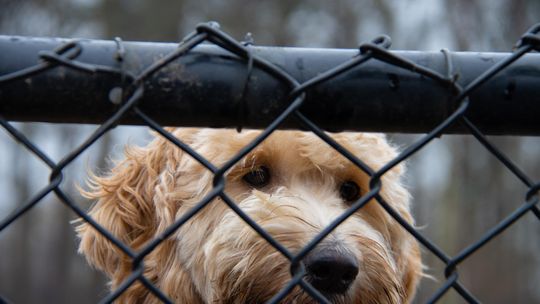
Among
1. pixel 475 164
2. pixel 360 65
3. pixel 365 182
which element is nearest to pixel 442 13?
pixel 475 164

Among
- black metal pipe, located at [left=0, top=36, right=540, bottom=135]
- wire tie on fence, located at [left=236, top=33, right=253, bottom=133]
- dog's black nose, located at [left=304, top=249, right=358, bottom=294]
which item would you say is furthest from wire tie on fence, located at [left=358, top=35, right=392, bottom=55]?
dog's black nose, located at [left=304, top=249, right=358, bottom=294]

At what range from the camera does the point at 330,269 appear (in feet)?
8.52

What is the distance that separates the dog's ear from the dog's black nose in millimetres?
1155

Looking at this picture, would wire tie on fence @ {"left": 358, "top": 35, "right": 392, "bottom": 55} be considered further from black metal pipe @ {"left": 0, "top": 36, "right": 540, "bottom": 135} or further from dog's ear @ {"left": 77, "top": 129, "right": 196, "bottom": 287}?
dog's ear @ {"left": 77, "top": 129, "right": 196, "bottom": 287}

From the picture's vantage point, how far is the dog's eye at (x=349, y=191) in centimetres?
360

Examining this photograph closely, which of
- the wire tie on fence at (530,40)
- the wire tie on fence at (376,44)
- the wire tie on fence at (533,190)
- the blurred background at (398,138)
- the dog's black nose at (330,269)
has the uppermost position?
the blurred background at (398,138)

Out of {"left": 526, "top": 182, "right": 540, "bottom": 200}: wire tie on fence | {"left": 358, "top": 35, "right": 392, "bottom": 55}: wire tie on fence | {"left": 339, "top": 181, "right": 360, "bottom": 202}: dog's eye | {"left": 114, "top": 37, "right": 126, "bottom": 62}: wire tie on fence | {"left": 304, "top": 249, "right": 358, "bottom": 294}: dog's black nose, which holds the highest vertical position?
{"left": 339, "top": 181, "right": 360, "bottom": 202}: dog's eye

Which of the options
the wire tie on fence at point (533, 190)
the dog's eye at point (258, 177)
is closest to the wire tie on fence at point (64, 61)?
the wire tie on fence at point (533, 190)

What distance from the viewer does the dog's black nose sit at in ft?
8.42

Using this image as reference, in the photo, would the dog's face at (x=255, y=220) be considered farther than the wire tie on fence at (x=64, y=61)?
Yes

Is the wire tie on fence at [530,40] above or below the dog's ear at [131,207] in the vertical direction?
below

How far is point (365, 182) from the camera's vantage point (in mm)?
3584

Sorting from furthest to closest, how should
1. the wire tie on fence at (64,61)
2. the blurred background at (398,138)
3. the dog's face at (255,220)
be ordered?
the blurred background at (398,138)
the dog's face at (255,220)
the wire tie on fence at (64,61)

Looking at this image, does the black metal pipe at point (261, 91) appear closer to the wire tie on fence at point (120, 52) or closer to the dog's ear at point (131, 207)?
the wire tie on fence at point (120, 52)
